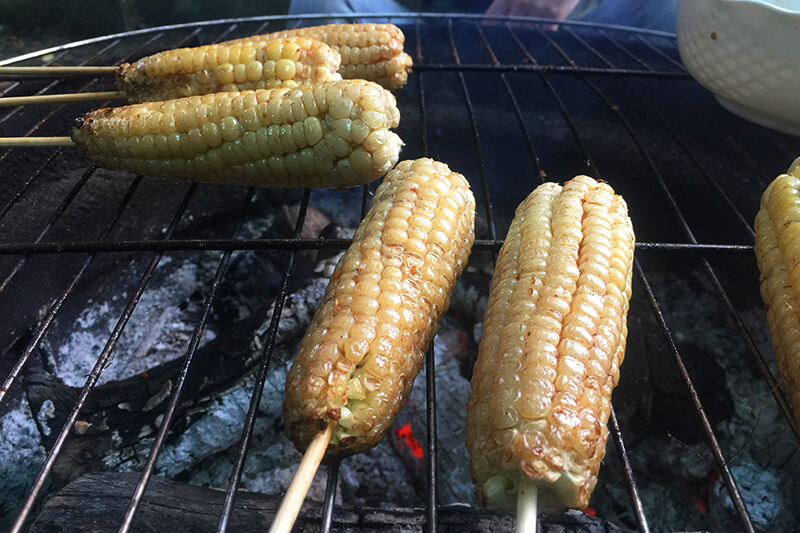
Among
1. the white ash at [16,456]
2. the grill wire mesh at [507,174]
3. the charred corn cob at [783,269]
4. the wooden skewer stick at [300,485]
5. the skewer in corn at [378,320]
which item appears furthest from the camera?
the white ash at [16,456]

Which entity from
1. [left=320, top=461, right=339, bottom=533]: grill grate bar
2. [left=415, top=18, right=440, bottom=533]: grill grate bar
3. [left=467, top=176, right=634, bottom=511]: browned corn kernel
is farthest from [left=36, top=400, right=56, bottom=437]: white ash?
[left=467, top=176, right=634, bottom=511]: browned corn kernel

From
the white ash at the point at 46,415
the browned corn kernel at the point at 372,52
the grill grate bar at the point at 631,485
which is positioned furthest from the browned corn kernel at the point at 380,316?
the white ash at the point at 46,415

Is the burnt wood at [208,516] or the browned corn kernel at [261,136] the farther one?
the browned corn kernel at [261,136]

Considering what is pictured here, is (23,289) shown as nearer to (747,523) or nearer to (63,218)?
(63,218)

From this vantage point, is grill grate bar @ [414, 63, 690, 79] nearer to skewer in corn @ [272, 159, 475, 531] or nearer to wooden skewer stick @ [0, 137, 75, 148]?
skewer in corn @ [272, 159, 475, 531]

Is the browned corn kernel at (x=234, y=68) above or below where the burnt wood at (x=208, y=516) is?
above

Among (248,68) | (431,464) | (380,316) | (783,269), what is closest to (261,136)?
(248,68)

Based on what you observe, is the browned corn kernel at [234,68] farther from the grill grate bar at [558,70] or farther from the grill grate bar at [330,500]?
the grill grate bar at [330,500]
